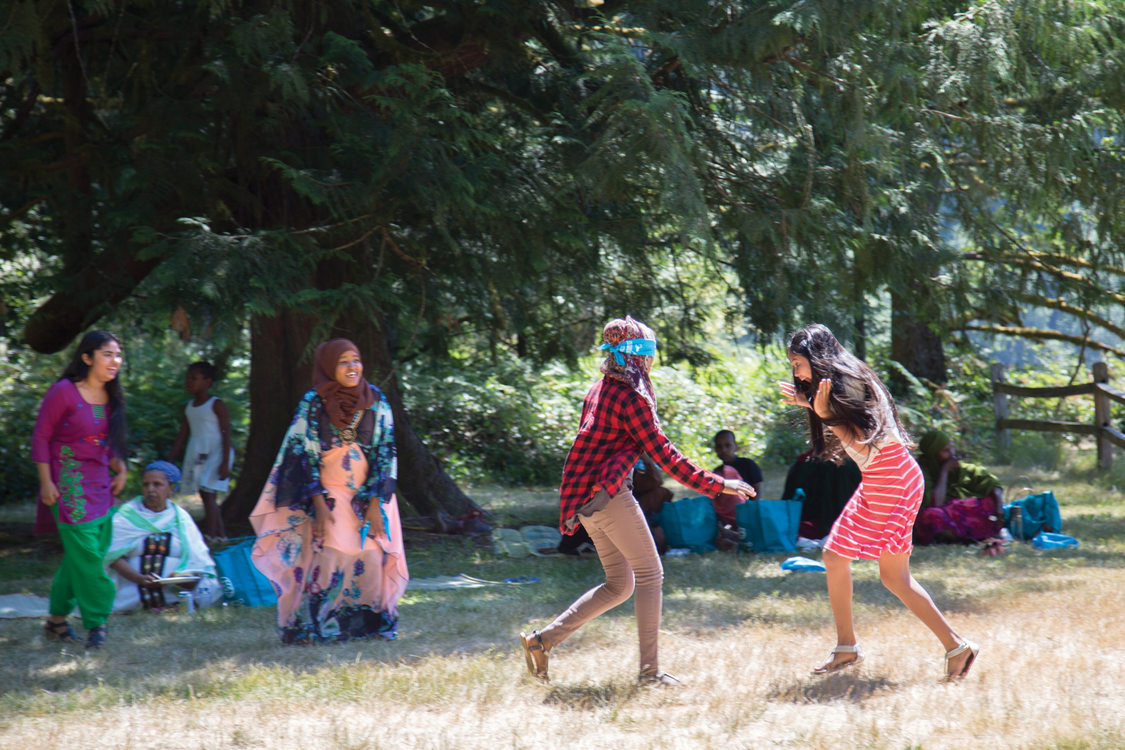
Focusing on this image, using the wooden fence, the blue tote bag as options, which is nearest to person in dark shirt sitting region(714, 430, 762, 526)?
the blue tote bag

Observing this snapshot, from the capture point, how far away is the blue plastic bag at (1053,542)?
8.72 m

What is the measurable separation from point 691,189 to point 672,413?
1156 cm

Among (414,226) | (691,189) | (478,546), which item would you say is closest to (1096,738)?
(691,189)

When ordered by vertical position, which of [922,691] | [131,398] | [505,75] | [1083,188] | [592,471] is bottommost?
[922,691]

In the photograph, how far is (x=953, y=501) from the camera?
30.0ft

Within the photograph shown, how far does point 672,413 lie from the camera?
1781cm

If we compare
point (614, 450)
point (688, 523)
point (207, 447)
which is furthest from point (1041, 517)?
point (207, 447)

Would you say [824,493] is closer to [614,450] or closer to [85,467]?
[614,450]

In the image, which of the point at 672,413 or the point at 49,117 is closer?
the point at 49,117

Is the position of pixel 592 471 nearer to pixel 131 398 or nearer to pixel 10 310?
pixel 10 310

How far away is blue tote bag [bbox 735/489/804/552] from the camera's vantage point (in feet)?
29.2

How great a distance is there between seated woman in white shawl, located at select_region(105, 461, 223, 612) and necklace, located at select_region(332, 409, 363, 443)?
199 cm

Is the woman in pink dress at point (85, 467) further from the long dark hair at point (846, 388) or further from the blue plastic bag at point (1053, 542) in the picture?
the blue plastic bag at point (1053, 542)

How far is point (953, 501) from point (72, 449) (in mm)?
7063
